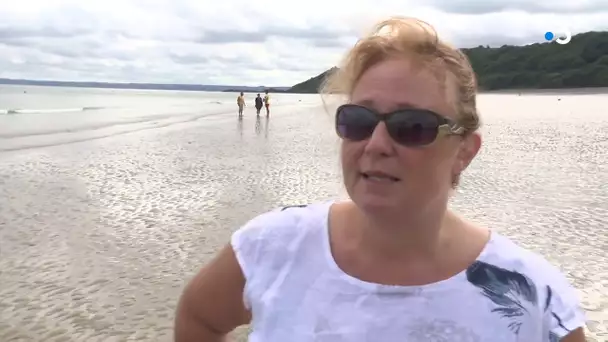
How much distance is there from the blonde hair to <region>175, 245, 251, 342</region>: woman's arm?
25.3 inches

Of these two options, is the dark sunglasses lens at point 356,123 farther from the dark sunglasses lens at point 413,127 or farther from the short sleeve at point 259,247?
the short sleeve at point 259,247

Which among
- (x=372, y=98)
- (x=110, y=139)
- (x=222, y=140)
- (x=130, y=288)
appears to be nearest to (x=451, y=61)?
(x=372, y=98)

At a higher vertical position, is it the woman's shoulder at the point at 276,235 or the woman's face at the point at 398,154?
the woman's face at the point at 398,154

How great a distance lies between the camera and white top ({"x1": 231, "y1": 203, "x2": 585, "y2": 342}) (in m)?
1.82

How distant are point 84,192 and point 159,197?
1.59m

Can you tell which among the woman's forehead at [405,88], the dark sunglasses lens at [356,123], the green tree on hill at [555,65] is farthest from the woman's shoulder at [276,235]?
the green tree on hill at [555,65]

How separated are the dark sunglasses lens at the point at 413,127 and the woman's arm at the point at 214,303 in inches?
24.1

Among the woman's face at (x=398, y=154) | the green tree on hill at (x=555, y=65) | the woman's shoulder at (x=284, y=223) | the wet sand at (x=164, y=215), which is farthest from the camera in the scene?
the green tree on hill at (x=555, y=65)

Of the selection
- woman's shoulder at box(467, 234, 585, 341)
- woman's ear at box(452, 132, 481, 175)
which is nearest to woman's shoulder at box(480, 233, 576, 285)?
woman's shoulder at box(467, 234, 585, 341)

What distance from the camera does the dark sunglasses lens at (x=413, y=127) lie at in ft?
5.92

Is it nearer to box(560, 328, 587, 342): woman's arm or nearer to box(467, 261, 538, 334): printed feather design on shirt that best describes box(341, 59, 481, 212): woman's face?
box(467, 261, 538, 334): printed feather design on shirt

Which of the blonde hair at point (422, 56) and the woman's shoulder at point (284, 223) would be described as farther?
the woman's shoulder at point (284, 223)

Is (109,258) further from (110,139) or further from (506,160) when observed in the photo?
(110,139)

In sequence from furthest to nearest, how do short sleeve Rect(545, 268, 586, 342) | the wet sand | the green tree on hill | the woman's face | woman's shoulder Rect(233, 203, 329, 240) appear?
the green tree on hill
the wet sand
woman's shoulder Rect(233, 203, 329, 240)
short sleeve Rect(545, 268, 586, 342)
the woman's face
